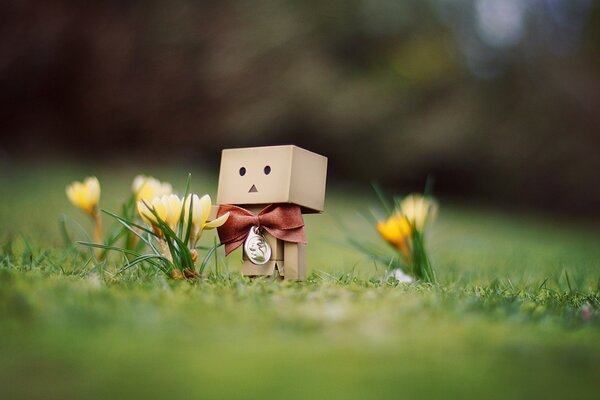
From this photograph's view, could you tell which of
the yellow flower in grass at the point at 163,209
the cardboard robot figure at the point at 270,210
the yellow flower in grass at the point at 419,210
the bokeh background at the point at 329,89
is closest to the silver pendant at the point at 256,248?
the cardboard robot figure at the point at 270,210

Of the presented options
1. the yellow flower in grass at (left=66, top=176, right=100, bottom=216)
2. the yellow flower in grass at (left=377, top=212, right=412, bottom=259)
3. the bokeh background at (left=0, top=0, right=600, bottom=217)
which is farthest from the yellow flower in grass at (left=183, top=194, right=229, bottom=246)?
the bokeh background at (left=0, top=0, right=600, bottom=217)

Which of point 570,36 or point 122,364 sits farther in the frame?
point 570,36

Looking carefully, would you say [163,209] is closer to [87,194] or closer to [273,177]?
[273,177]

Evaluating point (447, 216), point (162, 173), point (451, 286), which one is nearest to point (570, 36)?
point (447, 216)

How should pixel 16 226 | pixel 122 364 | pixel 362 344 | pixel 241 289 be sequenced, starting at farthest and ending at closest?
pixel 16 226 → pixel 241 289 → pixel 362 344 → pixel 122 364

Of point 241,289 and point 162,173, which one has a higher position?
point 162,173

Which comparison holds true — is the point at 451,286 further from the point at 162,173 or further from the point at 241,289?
the point at 162,173

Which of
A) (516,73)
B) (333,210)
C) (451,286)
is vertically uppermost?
(516,73)

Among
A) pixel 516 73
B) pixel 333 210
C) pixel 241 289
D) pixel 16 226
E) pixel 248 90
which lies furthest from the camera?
Answer: pixel 516 73

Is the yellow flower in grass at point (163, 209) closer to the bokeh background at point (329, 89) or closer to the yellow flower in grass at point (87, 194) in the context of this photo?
the yellow flower in grass at point (87, 194)

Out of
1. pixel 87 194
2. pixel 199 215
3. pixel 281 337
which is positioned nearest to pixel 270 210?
pixel 199 215
